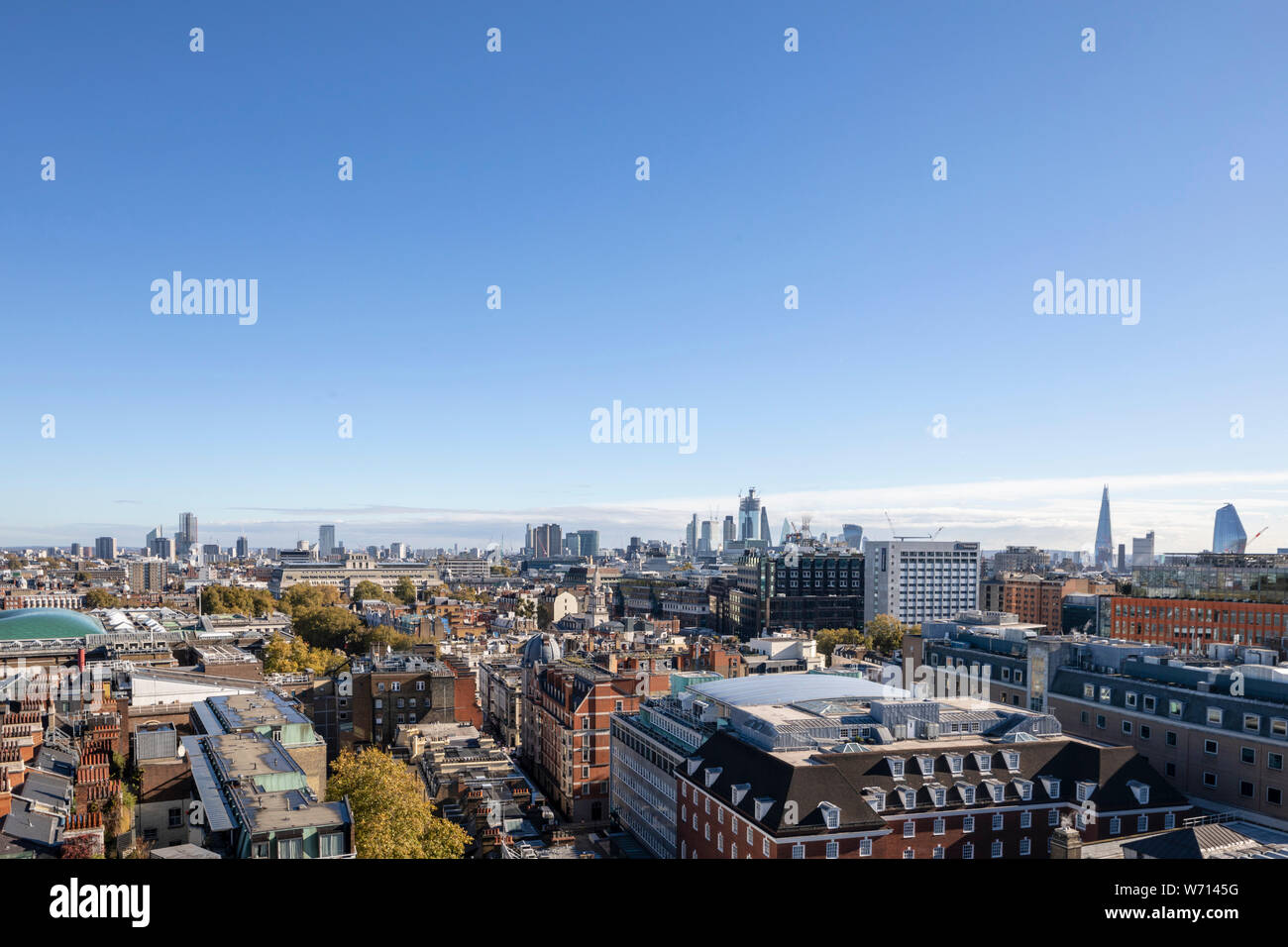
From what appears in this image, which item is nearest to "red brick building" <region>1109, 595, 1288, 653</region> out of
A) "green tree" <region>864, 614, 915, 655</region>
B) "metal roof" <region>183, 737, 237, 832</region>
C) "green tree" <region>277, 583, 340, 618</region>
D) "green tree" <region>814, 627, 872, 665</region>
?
"green tree" <region>864, 614, 915, 655</region>

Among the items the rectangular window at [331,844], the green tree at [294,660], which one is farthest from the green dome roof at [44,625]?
the rectangular window at [331,844]

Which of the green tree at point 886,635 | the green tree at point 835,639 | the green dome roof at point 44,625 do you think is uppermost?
the green dome roof at point 44,625

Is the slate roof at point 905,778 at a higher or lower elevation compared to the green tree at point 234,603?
higher

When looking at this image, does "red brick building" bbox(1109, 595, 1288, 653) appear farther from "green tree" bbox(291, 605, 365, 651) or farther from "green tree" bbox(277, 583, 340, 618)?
"green tree" bbox(277, 583, 340, 618)

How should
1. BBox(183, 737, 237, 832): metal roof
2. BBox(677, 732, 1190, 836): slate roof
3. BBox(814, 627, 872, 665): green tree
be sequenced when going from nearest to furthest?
BBox(183, 737, 237, 832): metal roof, BBox(677, 732, 1190, 836): slate roof, BBox(814, 627, 872, 665): green tree

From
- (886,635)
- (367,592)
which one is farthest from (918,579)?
(367,592)

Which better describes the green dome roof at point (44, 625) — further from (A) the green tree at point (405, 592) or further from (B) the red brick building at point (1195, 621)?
(A) the green tree at point (405, 592)

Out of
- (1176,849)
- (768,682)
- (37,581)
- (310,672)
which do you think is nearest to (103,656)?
(310,672)
